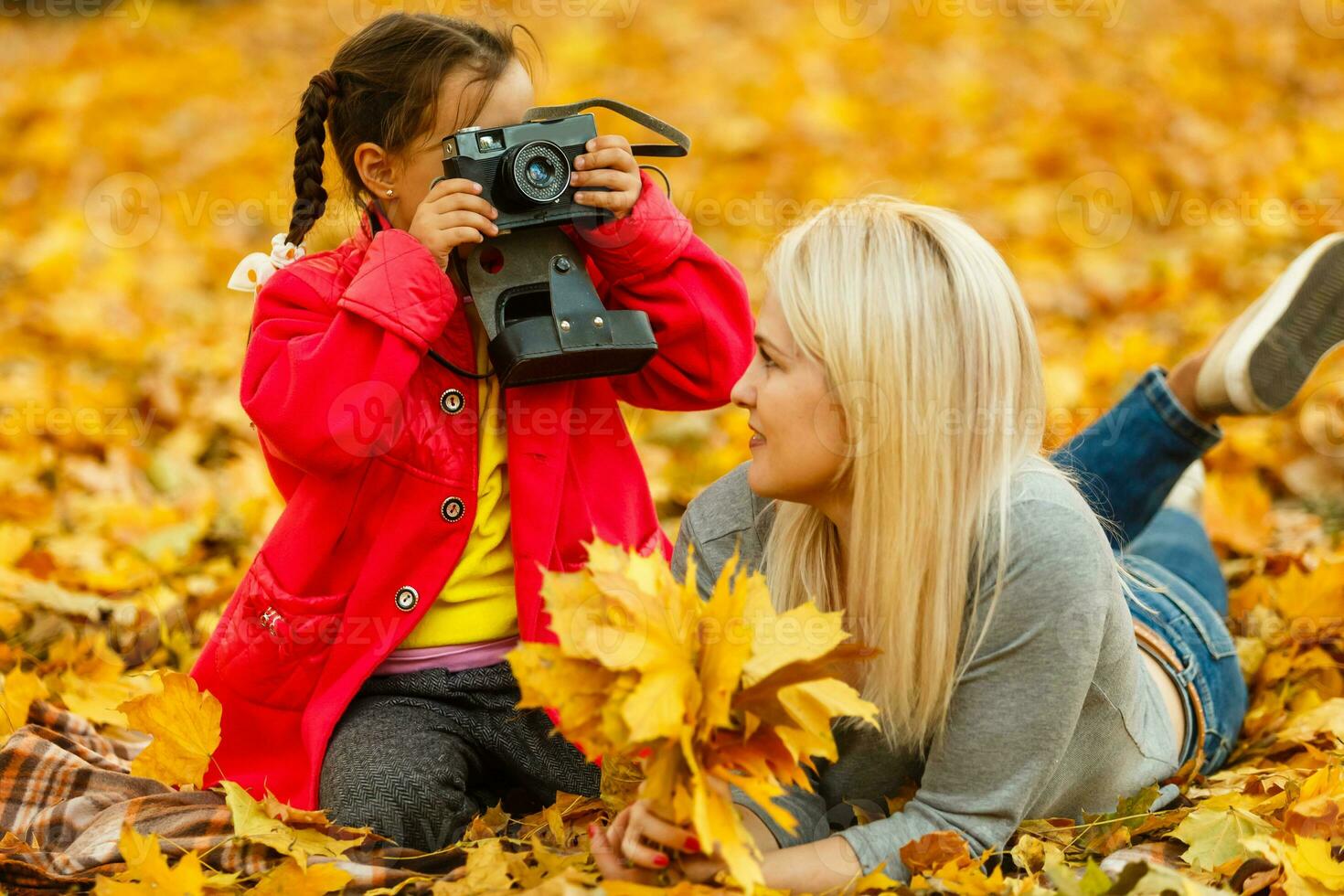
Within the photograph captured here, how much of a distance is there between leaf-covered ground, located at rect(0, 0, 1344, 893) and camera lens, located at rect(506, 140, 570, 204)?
442mm

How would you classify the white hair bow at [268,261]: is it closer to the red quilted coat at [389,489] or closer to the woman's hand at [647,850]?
the red quilted coat at [389,489]

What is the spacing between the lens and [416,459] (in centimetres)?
192

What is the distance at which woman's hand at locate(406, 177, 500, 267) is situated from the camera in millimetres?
1774

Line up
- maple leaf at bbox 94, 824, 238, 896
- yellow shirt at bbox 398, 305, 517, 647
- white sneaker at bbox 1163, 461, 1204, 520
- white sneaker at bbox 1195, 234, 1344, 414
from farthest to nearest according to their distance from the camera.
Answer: white sneaker at bbox 1163, 461, 1204, 520 < white sneaker at bbox 1195, 234, 1344, 414 < yellow shirt at bbox 398, 305, 517, 647 < maple leaf at bbox 94, 824, 238, 896

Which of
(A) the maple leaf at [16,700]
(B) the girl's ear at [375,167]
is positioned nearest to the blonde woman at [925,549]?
(B) the girl's ear at [375,167]

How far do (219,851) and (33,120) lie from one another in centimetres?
505

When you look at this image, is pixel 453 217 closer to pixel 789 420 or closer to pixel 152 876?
pixel 789 420

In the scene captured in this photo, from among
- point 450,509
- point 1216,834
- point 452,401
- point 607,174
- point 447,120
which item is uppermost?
point 447,120

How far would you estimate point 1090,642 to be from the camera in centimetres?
162

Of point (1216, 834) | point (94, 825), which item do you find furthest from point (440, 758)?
point (1216, 834)

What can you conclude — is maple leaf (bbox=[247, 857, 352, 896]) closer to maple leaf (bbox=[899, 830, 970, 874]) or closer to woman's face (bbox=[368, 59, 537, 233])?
maple leaf (bbox=[899, 830, 970, 874])

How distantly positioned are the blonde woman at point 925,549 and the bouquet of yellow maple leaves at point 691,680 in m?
0.14

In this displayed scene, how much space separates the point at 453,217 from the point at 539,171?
130 millimetres

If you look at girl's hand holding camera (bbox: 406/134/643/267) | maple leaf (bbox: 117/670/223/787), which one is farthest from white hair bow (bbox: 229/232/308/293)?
maple leaf (bbox: 117/670/223/787)
